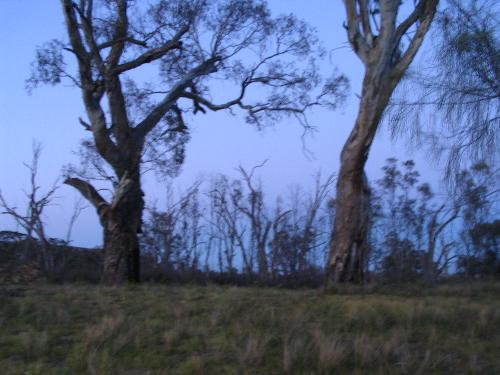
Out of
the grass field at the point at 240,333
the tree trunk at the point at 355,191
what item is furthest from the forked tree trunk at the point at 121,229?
the tree trunk at the point at 355,191

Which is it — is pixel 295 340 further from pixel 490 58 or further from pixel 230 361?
pixel 490 58

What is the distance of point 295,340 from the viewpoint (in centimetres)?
728

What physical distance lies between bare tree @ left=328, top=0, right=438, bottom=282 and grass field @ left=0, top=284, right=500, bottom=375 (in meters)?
3.33

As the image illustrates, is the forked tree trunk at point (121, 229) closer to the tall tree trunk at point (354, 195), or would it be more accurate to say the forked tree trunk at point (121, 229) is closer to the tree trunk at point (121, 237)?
the tree trunk at point (121, 237)

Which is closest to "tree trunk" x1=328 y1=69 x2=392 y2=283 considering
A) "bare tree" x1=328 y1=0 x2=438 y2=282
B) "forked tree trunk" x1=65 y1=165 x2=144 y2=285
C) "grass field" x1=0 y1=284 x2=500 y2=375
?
"bare tree" x1=328 y1=0 x2=438 y2=282

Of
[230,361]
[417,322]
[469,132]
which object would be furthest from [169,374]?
[469,132]

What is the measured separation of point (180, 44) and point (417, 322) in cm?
931

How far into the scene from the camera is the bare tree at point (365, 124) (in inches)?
541

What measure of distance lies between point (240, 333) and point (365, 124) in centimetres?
720

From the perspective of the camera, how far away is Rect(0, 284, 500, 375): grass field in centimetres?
675

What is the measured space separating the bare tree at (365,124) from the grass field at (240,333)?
3.33m

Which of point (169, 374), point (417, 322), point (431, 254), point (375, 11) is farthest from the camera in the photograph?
point (431, 254)

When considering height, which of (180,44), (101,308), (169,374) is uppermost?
(180,44)

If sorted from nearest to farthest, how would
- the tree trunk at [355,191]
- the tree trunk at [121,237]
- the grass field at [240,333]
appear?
the grass field at [240,333] < the tree trunk at [355,191] < the tree trunk at [121,237]
